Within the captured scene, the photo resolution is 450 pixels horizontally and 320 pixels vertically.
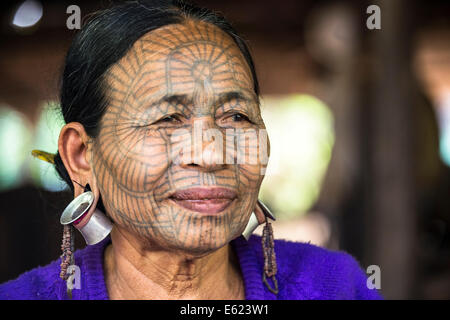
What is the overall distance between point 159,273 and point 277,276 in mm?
446

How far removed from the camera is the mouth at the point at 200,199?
1630mm

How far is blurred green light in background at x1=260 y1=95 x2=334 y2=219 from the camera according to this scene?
888 cm

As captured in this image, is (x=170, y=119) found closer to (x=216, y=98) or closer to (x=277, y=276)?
(x=216, y=98)

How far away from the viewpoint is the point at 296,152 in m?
9.60

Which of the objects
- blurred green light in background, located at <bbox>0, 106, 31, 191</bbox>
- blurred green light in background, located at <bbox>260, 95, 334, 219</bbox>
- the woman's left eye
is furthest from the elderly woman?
blurred green light in background, located at <bbox>260, 95, 334, 219</bbox>

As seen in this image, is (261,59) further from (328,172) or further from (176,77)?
(176,77)

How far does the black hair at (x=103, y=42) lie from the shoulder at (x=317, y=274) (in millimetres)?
728

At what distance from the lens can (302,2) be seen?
732 cm

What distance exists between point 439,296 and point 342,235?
57.4 inches

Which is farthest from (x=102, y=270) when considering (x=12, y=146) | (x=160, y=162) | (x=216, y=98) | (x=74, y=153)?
(x=12, y=146)

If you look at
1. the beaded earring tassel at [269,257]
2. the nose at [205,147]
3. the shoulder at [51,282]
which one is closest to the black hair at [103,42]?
the nose at [205,147]

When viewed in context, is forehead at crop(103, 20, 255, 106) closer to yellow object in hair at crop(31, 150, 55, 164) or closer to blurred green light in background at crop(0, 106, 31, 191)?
yellow object in hair at crop(31, 150, 55, 164)

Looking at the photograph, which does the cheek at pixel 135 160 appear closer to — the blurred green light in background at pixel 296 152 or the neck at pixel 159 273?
the neck at pixel 159 273
